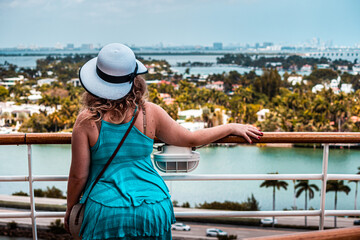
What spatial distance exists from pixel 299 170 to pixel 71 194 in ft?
86.3

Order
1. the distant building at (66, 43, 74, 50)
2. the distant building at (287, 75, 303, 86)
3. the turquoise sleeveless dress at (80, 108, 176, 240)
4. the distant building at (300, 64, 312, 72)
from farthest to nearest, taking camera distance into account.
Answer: the distant building at (66, 43, 74, 50)
the distant building at (300, 64, 312, 72)
the distant building at (287, 75, 303, 86)
the turquoise sleeveless dress at (80, 108, 176, 240)

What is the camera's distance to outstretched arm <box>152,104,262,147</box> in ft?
3.51

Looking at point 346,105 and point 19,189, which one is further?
point 346,105

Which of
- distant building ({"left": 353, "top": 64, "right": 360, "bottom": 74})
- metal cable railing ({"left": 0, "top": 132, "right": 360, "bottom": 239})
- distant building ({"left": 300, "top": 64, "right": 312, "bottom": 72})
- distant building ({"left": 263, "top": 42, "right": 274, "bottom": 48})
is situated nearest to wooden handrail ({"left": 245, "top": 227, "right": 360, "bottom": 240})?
metal cable railing ({"left": 0, "top": 132, "right": 360, "bottom": 239})

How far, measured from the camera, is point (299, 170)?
25906 millimetres

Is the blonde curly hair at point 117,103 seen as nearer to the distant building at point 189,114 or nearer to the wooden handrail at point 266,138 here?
the wooden handrail at point 266,138

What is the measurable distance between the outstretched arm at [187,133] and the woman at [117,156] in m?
0.04

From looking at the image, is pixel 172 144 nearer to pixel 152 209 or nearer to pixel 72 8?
pixel 152 209

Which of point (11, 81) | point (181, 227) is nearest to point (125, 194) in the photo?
point (181, 227)

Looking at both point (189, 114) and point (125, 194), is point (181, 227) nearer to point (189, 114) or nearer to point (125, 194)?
point (125, 194)

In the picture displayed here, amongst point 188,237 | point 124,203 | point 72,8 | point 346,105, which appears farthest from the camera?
point 72,8

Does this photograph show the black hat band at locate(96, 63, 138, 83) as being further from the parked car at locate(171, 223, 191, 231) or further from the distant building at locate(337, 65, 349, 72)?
the distant building at locate(337, 65, 349, 72)

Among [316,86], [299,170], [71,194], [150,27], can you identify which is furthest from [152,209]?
[150,27]

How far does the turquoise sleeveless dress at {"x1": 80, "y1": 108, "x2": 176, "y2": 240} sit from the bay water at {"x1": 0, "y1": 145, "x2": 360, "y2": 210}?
21084 millimetres
